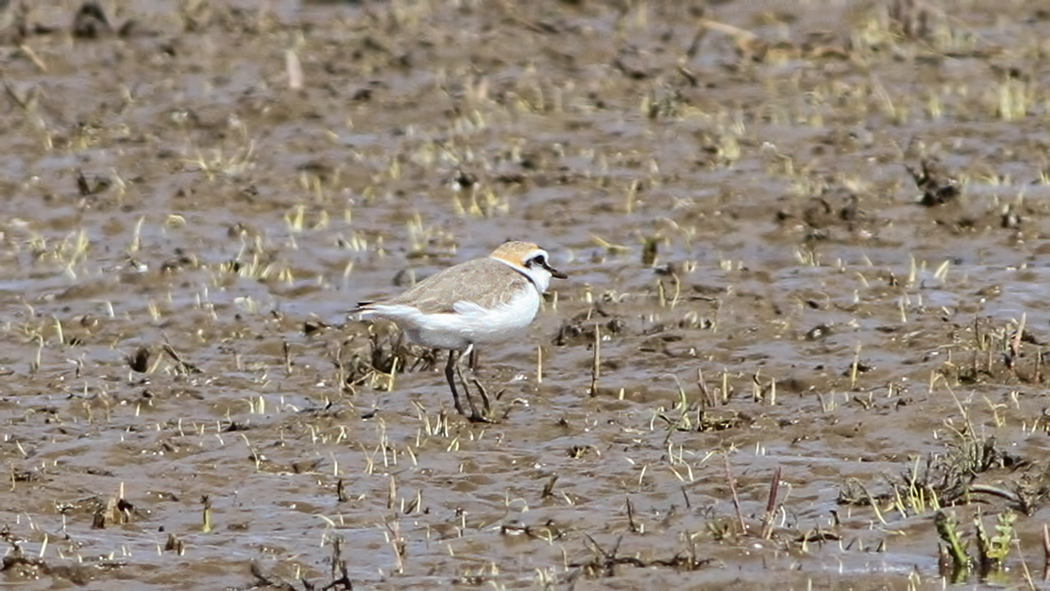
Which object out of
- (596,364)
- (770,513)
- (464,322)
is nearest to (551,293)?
(596,364)

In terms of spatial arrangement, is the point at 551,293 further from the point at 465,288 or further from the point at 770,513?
the point at 770,513

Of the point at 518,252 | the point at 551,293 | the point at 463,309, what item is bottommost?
the point at 551,293

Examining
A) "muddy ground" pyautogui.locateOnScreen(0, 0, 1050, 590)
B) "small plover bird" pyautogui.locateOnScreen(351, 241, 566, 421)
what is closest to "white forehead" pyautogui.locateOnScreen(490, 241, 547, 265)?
"small plover bird" pyautogui.locateOnScreen(351, 241, 566, 421)

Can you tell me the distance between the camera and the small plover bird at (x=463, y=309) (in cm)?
1022

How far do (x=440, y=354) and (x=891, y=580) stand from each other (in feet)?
15.6

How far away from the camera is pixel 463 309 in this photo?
10266 mm

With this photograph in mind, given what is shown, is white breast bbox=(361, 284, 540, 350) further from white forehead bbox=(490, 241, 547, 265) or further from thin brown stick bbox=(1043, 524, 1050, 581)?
thin brown stick bbox=(1043, 524, 1050, 581)

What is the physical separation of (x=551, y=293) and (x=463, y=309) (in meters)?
2.65

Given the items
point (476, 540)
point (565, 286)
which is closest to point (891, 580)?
point (476, 540)

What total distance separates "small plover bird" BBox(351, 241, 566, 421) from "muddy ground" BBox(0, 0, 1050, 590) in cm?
42

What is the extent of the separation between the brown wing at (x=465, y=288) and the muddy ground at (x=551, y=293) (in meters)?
0.65

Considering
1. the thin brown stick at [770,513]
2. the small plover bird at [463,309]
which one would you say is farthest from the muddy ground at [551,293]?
the small plover bird at [463,309]

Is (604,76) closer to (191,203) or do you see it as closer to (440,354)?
(191,203)

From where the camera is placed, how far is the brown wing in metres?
10.3
